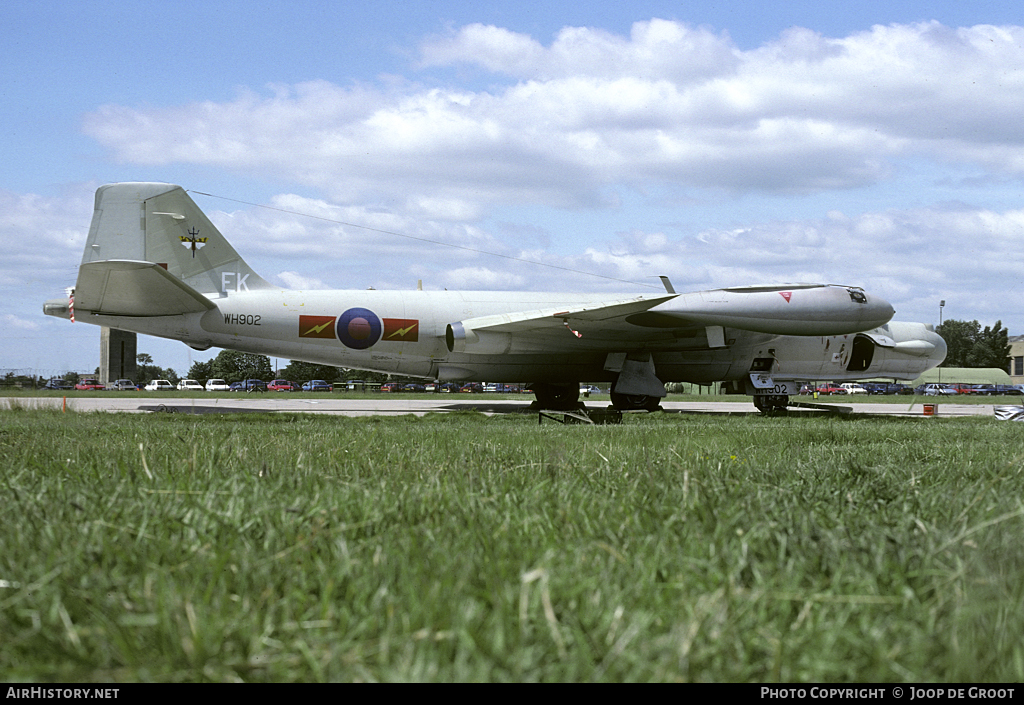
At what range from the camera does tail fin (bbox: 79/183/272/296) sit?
17.9 meters

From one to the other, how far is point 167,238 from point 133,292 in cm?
252

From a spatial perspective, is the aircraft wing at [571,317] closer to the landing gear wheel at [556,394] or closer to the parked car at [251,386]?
the landing gear wheel at [556,394]

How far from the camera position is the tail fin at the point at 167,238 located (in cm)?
1786

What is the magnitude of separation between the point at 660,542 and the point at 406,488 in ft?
4.02

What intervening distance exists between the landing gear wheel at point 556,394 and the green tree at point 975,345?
97.8m

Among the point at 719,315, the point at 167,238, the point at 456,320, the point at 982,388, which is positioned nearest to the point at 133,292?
the point at 167,238

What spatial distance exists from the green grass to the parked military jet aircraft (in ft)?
47.8

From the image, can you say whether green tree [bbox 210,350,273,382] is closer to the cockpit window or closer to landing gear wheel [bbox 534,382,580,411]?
landing gear wheel [bbox 534,382,580,411]

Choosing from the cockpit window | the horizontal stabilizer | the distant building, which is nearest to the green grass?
the horizontal stabilizer

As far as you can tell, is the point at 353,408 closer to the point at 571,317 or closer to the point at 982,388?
the point at 571,317

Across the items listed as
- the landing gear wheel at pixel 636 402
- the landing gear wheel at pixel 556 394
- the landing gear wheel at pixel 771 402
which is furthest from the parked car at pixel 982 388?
the landing gear wheel at pixel 636 402

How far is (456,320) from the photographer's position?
61.8ft

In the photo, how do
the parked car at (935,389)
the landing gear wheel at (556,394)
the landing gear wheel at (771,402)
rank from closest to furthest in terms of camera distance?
the landing gear wheel at (771,402), the landing gear wheel at (556,394), the parked car at (935,389)
